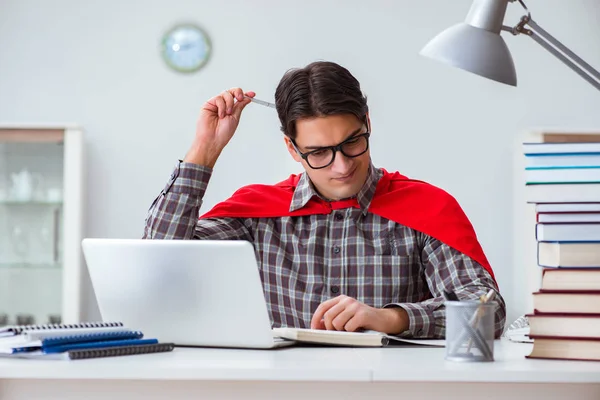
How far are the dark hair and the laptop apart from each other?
0.68 meters

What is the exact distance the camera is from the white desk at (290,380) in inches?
39.9

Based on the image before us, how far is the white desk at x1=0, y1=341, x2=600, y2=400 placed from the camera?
101cm

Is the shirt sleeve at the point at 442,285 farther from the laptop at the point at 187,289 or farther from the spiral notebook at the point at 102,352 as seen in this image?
the spiral notebook at the point at 102,352

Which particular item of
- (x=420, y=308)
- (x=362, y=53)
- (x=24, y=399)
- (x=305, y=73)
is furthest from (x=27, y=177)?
(x=24, y=399)

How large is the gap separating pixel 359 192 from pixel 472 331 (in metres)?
0.97

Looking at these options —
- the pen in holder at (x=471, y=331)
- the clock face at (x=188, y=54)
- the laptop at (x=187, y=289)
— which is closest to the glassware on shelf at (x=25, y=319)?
the clock face at (x=188, y=54)

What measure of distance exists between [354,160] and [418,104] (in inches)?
91.1

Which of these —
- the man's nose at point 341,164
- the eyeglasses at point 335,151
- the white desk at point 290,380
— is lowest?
the white desk at point 290,380

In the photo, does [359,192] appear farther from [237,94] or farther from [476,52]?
[476,52]

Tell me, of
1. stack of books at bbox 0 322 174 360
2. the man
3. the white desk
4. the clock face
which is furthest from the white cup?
the white desk

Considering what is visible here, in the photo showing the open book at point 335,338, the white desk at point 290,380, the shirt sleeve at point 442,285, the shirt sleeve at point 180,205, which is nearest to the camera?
the white desk at point 290,380

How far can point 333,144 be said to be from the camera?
1.90 meters

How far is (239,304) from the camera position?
128 centimetres

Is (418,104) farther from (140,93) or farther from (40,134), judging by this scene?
(40,134)
